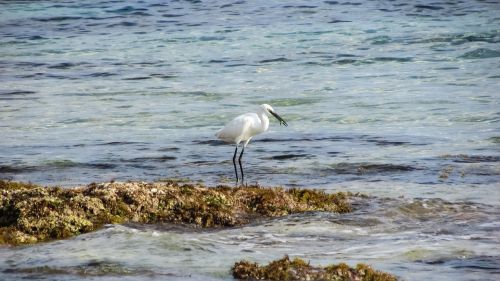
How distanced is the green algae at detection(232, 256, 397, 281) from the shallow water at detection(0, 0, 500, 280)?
0.99ft

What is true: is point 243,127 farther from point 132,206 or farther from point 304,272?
point 304,272

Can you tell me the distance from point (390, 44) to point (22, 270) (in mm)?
25124

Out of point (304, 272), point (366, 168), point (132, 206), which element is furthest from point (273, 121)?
A: point (304, 272)

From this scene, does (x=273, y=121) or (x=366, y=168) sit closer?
(x=366, y=168)

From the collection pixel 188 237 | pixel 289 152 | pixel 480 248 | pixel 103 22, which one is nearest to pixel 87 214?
pixel 188 237

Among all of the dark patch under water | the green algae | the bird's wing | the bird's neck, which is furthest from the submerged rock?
the bird's neck

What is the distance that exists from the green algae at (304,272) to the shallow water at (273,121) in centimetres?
30

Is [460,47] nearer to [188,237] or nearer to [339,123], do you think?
[339,123]

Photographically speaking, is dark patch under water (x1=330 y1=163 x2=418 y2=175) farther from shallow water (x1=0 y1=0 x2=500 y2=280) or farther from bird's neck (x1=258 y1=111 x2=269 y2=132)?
bird's neck (x1=258 y1=111 x2=269 y2=132)

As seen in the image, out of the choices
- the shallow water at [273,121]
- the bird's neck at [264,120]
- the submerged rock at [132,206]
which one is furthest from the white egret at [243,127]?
the submerged rock at [132,206]

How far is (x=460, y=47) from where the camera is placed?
99.2 ft

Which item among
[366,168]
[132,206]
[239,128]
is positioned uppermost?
[132,206]

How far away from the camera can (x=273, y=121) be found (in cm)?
2097

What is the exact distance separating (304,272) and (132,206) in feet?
8.58
